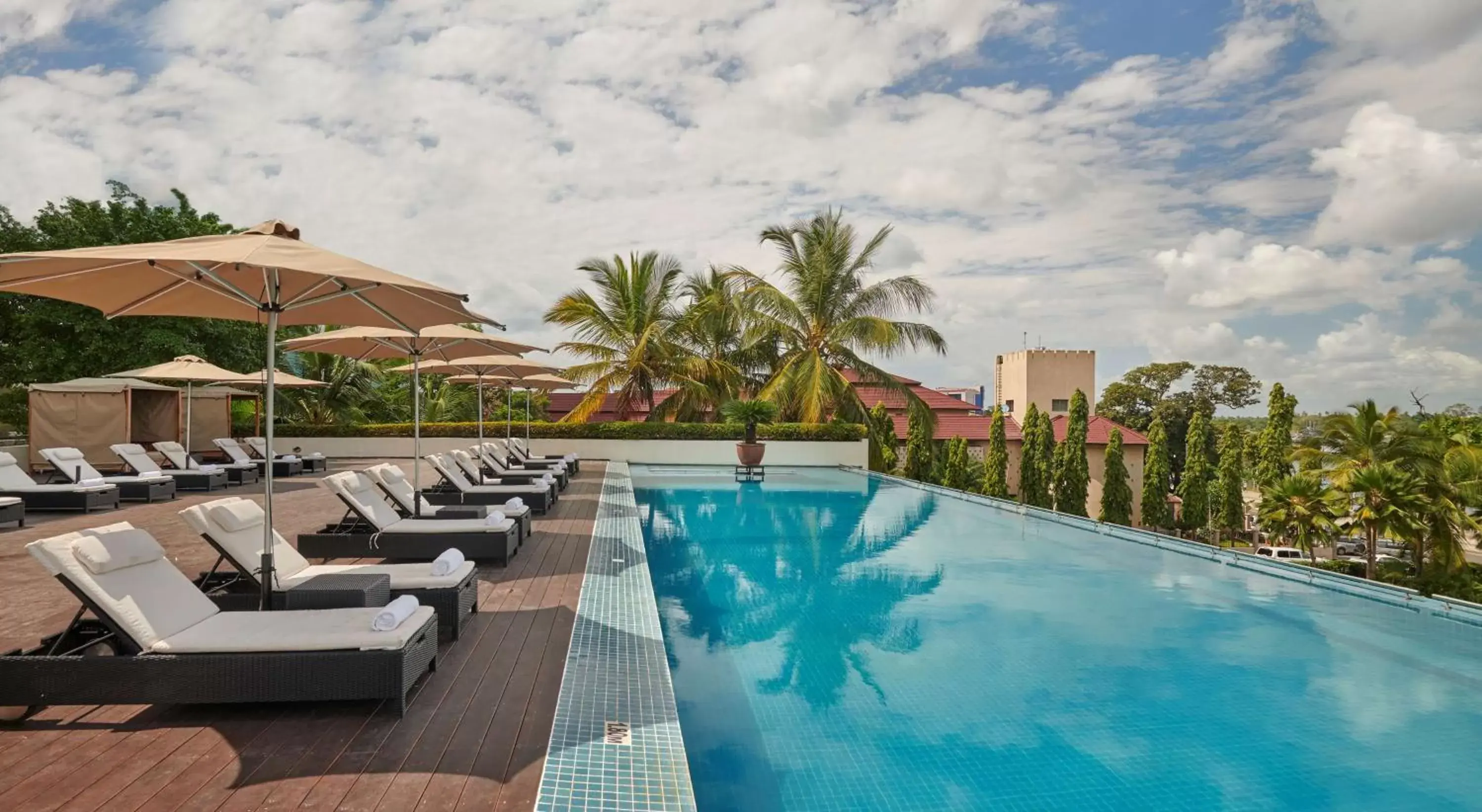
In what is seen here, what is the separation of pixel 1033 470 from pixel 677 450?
945cm

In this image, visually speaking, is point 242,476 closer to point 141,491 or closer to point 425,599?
point 141,491

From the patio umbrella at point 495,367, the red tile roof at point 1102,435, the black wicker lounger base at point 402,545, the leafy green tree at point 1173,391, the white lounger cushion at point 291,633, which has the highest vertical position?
the leafy green tree at point 1173,391

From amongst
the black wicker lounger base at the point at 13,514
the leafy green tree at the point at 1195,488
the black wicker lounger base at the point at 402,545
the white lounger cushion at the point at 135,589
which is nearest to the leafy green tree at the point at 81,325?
the black wicker lounger base at the point at 13,514

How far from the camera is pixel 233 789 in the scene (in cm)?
265

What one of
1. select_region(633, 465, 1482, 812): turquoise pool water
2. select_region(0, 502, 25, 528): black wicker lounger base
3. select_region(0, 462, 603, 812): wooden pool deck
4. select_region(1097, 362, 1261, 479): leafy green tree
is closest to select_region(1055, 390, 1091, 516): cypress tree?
select_region(633, 465, 1482, 812): turquoise pool water

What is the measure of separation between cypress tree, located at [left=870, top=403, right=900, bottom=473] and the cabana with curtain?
16.3 metres

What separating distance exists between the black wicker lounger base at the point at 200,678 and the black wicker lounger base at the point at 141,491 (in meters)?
8.77

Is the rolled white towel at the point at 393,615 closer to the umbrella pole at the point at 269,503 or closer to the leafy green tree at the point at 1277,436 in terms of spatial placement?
the umbrella pole at the point at 269,503

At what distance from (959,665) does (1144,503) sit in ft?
58.8

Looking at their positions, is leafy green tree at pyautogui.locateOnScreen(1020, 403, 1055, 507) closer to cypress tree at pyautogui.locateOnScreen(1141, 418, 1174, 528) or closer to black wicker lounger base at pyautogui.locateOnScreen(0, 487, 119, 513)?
cypress tree at pyautogui.locateOnScreen(1141, 418, 1174, 528)

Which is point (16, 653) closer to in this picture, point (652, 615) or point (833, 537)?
point (652, 615)

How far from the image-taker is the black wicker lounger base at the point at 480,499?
9.06m

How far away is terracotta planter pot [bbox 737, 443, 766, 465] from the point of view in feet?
61.1

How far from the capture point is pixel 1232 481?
21016 millimetres
